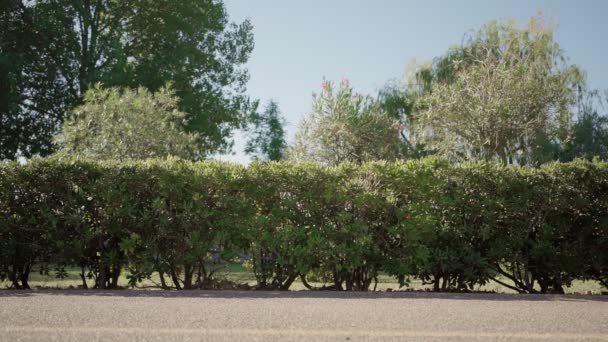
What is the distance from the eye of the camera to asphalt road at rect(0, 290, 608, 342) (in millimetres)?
5086

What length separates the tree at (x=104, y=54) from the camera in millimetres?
28328

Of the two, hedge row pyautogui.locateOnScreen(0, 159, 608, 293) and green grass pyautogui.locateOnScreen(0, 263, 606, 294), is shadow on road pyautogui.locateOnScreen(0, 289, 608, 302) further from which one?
green grass pyautogui.locateOnScreen(0, 263, 606, 294)

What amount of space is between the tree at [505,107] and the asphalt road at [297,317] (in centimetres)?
1645

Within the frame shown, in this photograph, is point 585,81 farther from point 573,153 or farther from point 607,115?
point 573,153

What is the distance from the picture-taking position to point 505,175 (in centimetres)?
957

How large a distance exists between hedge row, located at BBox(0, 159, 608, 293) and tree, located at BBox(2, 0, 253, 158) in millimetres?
18518

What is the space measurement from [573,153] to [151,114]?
64.5 feet

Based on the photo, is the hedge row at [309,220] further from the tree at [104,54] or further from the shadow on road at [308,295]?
the tree at [104,54]

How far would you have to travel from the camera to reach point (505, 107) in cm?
2338

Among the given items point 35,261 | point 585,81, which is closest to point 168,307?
point 35,261

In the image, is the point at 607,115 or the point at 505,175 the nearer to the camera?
the point at 505,175

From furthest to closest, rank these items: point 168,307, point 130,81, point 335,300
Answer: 1. point 130,81
2. point 335,300
3. point 168,307

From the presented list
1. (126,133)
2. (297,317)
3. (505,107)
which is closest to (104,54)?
(126,133)

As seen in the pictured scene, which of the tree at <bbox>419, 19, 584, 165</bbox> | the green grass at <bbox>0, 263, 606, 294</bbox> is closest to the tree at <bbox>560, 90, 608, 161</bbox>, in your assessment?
the tree at <bbox>419, 19, 584, 165</bbox>
